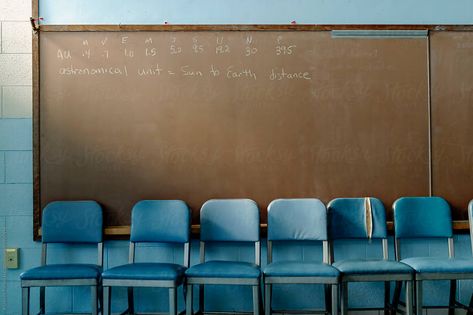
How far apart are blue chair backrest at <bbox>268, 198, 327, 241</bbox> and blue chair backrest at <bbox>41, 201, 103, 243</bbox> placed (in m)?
1.17

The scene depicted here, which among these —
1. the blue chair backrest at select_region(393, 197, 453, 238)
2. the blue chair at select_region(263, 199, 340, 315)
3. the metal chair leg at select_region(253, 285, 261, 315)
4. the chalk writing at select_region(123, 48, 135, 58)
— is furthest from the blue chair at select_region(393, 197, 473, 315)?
the chalk writing at select_region(123, 48, 135, 58)

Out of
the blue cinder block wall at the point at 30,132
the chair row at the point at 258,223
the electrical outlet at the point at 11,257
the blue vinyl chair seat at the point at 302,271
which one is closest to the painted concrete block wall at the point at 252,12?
the blue cinder block wall at the point at 30,132

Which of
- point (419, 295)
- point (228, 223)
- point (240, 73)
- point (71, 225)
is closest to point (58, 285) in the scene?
point (71, 225)

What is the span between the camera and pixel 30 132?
3748 mm

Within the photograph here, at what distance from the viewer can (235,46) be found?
3756mm

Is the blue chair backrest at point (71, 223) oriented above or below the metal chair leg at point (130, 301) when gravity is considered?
above

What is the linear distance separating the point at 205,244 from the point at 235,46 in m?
1.39

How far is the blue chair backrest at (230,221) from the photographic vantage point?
3584 millimetres

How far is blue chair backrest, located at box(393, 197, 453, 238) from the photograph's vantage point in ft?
11.9

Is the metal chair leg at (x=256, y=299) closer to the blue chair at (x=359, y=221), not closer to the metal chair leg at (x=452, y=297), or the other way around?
the blue chair at (x=359, y=221)

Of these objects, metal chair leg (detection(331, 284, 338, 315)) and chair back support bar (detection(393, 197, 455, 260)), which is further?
chair back support bar (detection(393, 197, 455, 260))

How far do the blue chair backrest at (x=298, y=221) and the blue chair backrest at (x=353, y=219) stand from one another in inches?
3.7

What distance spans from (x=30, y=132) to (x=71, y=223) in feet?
2.32

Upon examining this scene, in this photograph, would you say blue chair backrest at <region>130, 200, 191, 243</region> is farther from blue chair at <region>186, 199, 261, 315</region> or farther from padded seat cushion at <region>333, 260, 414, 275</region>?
padded seat cushion at <region>333, 260, 414, 275</region>
